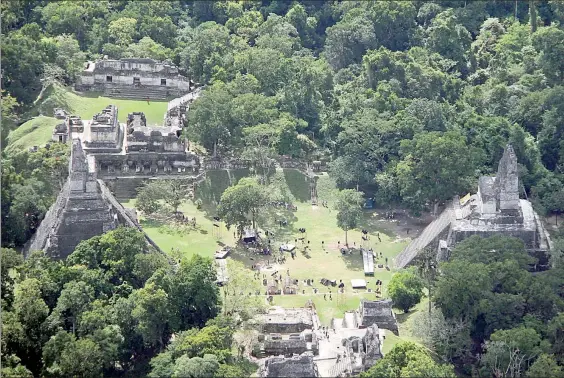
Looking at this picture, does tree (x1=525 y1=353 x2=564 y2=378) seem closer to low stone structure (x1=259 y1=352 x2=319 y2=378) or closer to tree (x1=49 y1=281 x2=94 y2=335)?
low stone structure (x1=259 y1=352 x2=319 y2=378)

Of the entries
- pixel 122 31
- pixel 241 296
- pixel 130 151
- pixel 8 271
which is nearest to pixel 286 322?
pixel 241 296

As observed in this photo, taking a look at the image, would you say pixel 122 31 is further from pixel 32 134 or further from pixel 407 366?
pixel 407 366

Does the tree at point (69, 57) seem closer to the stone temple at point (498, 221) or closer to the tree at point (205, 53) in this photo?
the tree at point (205, 53)

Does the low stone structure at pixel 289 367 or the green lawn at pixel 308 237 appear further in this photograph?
the green lawn at pixel 308 237

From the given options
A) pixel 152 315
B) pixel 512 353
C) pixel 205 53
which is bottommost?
pixel 512 353

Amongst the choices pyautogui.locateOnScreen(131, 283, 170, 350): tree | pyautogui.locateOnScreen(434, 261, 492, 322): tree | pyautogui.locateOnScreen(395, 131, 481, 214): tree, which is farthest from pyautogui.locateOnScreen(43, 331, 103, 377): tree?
pyautogui.locateOnScreen(395, 131, 481, 214): tree

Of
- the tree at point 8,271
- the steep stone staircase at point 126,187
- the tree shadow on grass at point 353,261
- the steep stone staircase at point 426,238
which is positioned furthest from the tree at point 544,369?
the steep stone staircase at point 126,187

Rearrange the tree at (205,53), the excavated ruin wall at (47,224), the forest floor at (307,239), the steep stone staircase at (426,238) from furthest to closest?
1. the tree at (205,53)
2. the steep stone staircase at (426,238)
3. the excavated ruin wall at (47,224)
4. the forest floor at (307,239)
